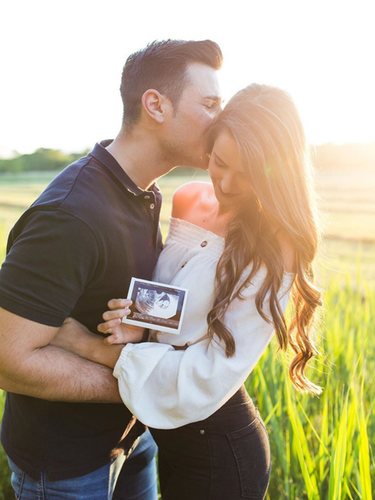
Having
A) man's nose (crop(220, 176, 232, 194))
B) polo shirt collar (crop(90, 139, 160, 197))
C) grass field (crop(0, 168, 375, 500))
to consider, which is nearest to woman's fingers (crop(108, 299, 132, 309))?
polo shirt collar (crop(90, 139, 160, 197))

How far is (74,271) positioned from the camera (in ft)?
4.05

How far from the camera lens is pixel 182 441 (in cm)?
144

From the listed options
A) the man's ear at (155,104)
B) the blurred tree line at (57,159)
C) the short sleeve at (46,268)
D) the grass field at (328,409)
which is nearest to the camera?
the short sleeve at (46,268)

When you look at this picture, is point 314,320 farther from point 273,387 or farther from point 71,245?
point 71,245

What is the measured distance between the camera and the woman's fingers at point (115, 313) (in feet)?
4.33

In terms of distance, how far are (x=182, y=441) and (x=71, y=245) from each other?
587mm

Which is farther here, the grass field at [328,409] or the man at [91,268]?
the grass field at [328,409]

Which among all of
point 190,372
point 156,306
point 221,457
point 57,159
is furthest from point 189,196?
point 57,159

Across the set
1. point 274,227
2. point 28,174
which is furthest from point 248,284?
point 28,174

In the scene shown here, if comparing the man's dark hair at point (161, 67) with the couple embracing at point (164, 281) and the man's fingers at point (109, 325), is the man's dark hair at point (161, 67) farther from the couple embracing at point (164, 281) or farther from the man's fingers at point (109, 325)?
the man's fingers at point (109, 325)

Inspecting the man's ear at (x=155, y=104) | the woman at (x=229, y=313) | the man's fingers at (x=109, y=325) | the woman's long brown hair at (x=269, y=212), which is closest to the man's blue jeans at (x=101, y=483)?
the woman at (x=229, y=313)

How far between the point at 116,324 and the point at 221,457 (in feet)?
1.39

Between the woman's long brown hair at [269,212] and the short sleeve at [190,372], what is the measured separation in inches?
1.4

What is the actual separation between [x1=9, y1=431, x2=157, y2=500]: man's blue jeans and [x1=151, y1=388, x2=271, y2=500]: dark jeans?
17 cm
